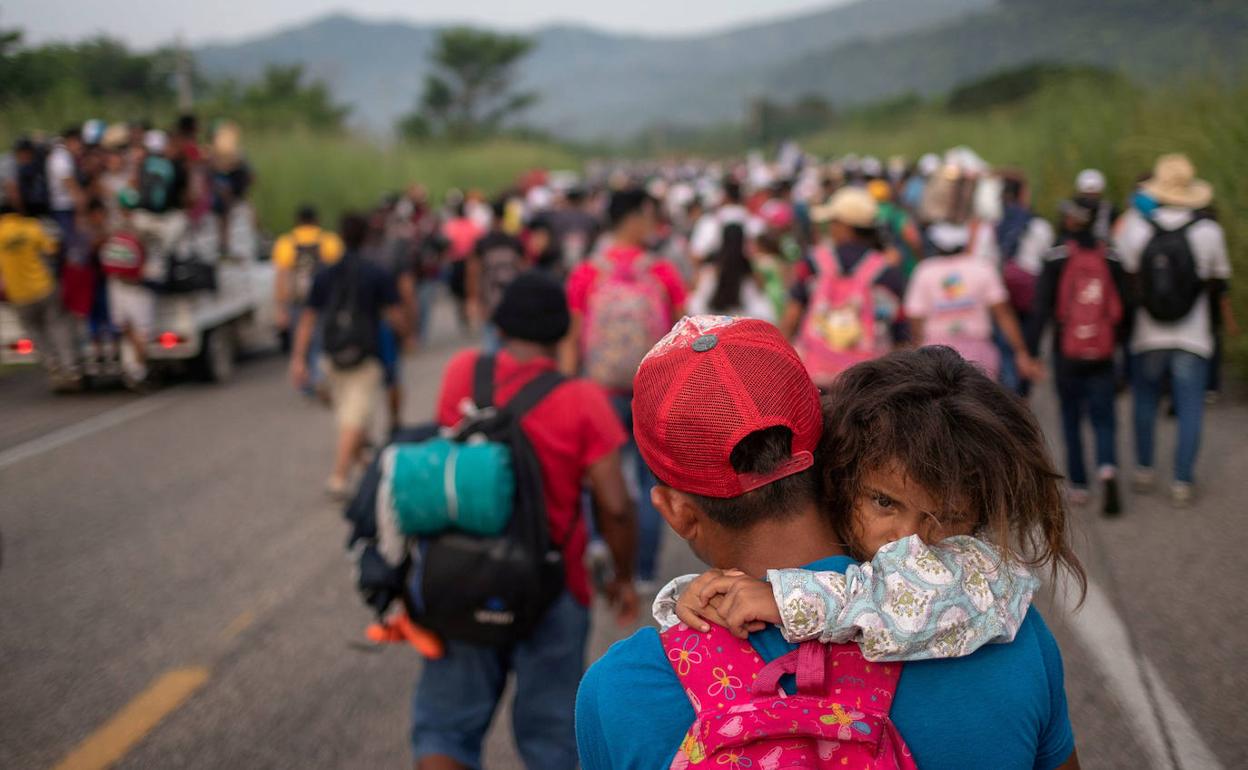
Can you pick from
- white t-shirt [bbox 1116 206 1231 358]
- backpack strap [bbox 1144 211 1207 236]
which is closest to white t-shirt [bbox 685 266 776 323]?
white t-shirt [bbox 1116 206 1231 358]

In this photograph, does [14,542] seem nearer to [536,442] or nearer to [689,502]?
[536,442]

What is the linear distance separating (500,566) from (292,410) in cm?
801

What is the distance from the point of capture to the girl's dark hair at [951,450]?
1504mm

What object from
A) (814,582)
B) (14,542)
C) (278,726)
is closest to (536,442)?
(814,582)

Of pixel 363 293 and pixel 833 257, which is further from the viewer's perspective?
pixel 363 293

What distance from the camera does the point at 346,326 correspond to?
702 centimetres

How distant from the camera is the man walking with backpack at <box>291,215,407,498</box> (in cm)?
703

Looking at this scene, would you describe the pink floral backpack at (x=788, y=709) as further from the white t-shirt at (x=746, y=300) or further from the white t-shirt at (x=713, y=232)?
the white t-shirt at (x=713, y=232)

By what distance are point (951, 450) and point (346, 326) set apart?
6018mm

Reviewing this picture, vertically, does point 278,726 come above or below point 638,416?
below

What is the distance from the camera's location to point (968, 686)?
1414mm

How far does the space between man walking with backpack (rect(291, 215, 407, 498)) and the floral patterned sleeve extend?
235 inches

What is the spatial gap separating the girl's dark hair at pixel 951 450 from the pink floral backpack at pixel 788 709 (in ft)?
0.88

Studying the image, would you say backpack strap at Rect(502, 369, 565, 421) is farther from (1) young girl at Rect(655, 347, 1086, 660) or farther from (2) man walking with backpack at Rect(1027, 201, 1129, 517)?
(2) man walking with backpack at Rect(1027, 201, 1129, 517)
